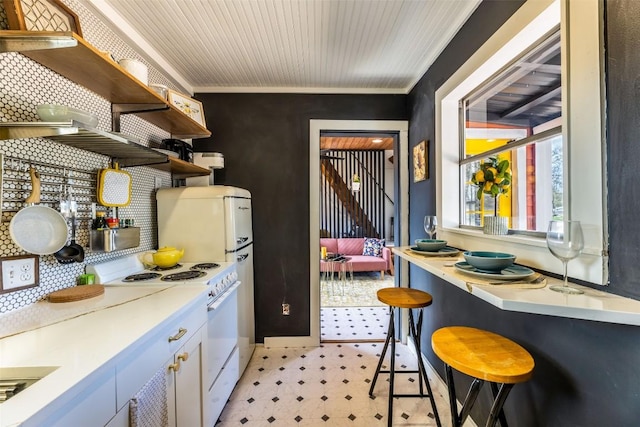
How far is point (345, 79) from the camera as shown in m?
2.56

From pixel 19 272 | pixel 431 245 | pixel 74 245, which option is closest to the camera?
pixel 19 272

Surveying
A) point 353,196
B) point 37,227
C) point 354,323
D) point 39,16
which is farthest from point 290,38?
point 353,196

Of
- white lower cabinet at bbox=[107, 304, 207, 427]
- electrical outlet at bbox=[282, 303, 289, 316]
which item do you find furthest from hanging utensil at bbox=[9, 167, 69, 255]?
electrical outlet at bbox=[282, 303, 289, 316]

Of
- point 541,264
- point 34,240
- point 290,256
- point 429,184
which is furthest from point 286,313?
point 541,264

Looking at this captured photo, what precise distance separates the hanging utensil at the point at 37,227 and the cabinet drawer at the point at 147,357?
26.1 inches

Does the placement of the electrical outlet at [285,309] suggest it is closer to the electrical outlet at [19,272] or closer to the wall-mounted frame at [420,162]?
the wall-mounted frame at [420,162]

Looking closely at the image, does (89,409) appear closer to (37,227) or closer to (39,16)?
(37,227)

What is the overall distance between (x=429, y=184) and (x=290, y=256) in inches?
57.4

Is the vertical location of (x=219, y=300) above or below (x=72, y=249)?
below

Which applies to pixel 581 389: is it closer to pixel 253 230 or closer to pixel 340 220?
pixel 253 230

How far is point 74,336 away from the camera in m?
0.89

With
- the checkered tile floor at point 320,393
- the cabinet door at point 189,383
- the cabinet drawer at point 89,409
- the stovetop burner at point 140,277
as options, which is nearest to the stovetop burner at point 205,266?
the stovetop burner at point 140,277

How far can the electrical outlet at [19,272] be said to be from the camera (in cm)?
108

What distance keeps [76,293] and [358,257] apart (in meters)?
4.69
